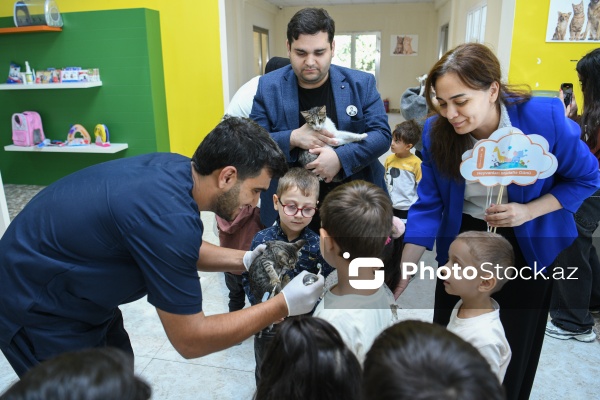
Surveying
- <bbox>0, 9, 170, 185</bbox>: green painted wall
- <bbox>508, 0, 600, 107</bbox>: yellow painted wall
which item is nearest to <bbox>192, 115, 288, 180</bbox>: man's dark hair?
<bbox>508, 0, 600, 107</bbox>: yellow painted wall

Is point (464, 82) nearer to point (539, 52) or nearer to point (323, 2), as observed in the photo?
point (539, 52)

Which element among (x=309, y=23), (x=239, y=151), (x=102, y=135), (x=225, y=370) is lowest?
(x=225, y=370)

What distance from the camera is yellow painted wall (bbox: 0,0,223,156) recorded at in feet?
14.9

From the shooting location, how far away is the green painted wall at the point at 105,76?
15.1ft

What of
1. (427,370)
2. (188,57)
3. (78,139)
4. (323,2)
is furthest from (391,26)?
(427,370)

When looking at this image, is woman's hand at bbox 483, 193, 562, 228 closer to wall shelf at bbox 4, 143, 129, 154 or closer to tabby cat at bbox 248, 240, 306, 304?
tabby cat at bbox 248, 240, 306, 304

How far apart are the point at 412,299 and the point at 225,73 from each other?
2997mm

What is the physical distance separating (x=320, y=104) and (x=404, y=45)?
874cm

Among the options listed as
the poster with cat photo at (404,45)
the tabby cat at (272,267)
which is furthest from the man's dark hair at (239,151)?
the poster with cat photo at (404,45)

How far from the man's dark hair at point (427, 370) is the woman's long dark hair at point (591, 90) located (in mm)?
1909

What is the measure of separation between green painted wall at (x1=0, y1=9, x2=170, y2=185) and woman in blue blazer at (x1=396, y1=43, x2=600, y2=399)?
386cm

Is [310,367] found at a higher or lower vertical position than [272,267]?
higher

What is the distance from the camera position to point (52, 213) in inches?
47.2

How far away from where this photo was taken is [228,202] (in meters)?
1.32
